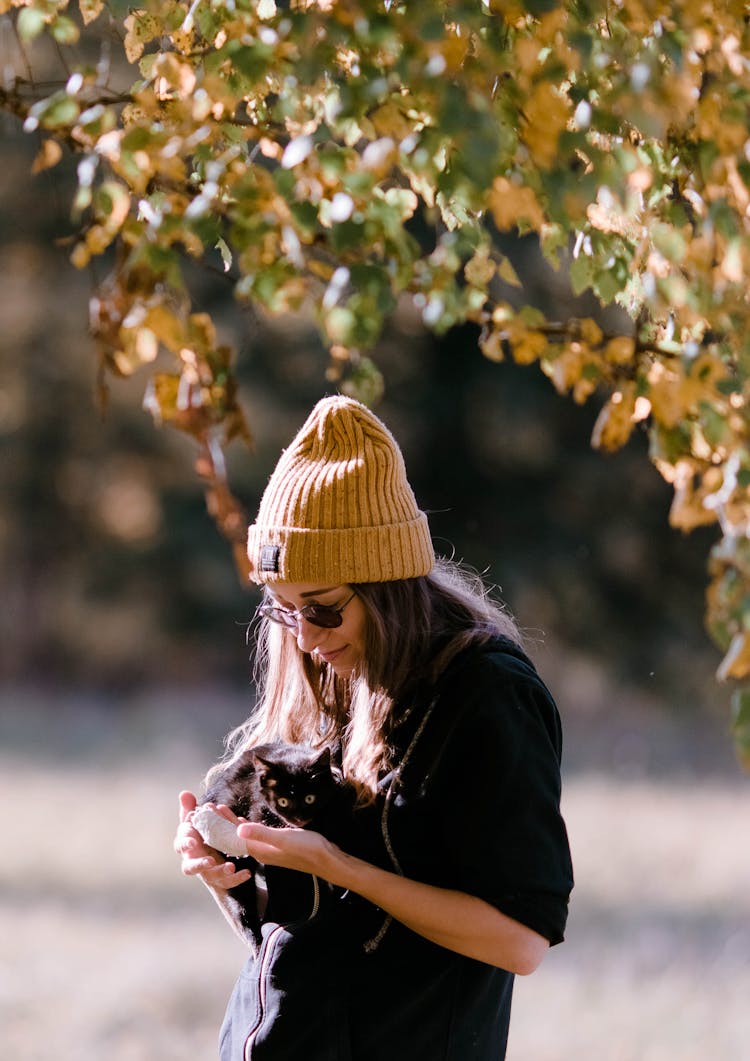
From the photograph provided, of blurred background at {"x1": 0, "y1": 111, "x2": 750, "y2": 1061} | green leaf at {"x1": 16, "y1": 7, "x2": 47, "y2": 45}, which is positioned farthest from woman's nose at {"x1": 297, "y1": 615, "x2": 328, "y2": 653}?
blurred background at {"x1": 0, "y1": 111, "x2": 750, "y2": 1061}

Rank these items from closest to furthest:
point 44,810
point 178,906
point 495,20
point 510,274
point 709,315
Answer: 1. point 709,315
2. point 495,20
3. point 510,274
4. point 178,906
5. point 44,810

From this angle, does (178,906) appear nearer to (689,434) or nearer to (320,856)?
(320,856)

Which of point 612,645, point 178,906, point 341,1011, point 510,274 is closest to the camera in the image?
point 510,274

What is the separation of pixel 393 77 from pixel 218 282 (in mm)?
8116

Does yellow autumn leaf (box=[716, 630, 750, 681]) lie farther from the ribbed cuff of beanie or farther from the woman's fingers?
the woman's fingers

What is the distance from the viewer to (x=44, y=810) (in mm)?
7457

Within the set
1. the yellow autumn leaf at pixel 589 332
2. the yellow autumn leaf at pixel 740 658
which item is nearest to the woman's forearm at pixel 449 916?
the yellow autumn leaf at pixel 740 658

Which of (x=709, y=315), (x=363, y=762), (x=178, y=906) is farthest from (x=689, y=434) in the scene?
(x=178, y=906)

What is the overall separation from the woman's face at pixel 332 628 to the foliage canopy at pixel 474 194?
0.86 feet

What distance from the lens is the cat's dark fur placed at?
69.1 inches

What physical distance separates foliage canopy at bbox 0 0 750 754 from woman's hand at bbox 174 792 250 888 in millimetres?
454

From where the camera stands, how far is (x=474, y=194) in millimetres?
1229

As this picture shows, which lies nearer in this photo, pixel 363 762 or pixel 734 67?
pixel 734 67

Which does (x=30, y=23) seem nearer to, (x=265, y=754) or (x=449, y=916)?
(x=265, y=754)
